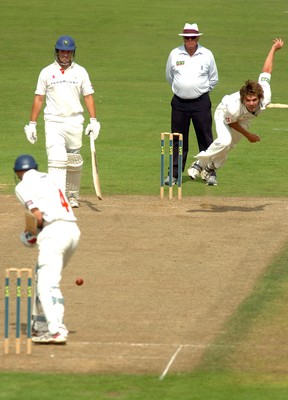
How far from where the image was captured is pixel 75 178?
16938 mm

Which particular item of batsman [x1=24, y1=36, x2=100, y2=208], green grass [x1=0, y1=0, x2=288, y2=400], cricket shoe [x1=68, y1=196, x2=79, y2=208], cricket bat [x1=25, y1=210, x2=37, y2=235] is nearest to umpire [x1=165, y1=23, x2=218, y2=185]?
green grass [x1=0, y1=0, x2=288, y2=400]

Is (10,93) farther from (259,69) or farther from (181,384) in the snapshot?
(181,384)

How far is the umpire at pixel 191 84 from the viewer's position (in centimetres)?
1870

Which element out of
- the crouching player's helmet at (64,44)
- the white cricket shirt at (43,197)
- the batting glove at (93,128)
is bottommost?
the batting glove at (93,128)

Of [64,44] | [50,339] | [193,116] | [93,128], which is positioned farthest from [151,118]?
[50,339]

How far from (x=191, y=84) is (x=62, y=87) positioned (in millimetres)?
2784

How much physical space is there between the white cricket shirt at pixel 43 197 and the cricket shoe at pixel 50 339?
0.99 m

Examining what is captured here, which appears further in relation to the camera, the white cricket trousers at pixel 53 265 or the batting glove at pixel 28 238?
the batting glove at pixel 28 238

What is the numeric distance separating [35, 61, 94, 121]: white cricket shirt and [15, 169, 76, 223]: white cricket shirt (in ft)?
18.0

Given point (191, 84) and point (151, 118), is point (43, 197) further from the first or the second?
point (151, 118)

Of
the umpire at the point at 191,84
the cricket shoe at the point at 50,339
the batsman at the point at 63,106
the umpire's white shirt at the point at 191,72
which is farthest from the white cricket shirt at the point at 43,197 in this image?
the umpire's white shirt at the point at 191,72

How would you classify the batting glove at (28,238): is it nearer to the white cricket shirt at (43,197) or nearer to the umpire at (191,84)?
the white cricket shirt at (43,197)

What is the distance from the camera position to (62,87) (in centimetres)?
1655

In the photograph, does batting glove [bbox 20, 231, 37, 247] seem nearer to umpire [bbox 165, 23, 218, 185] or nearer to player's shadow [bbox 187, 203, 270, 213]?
player's shadow [bbox 187, 203, 270, 213]
